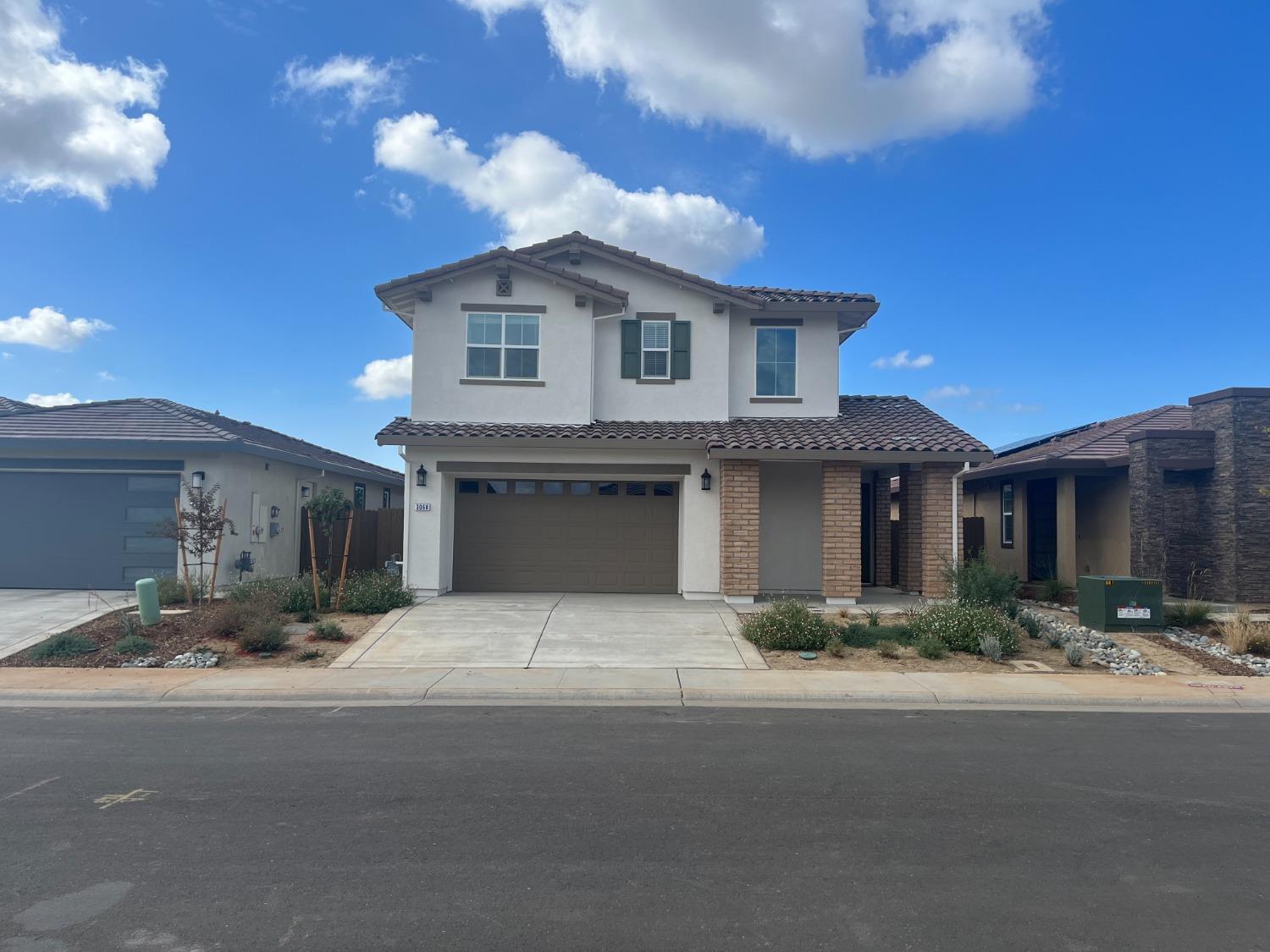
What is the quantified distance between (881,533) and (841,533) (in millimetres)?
4516

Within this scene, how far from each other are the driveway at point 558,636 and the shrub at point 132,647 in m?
2.74

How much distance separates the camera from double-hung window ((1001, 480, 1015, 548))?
73.5 feet

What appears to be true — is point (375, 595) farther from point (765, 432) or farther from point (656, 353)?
point (765, 432)

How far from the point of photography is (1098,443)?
20109 millimetres

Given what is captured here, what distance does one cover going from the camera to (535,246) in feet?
59.0

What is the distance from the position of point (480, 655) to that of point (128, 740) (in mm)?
4745

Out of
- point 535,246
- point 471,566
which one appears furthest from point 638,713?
point 535,246

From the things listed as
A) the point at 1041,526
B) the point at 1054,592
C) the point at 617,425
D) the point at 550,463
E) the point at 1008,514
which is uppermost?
the point at 617,425

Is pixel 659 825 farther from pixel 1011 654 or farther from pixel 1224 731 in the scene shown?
pixel 1011 654

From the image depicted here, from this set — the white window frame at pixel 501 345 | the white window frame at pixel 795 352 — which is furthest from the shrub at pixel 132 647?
the white window frame at pixel 795 352

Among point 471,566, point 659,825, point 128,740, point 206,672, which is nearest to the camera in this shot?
point 659,825

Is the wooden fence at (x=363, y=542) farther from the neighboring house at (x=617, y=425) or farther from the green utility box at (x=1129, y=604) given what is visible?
the green utility box at (x=1129, y=604)

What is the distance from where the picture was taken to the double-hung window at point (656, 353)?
17781 mm

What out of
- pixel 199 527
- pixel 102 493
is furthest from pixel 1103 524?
pixel 102 493
